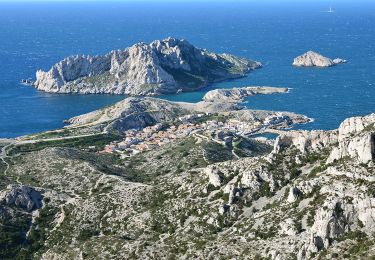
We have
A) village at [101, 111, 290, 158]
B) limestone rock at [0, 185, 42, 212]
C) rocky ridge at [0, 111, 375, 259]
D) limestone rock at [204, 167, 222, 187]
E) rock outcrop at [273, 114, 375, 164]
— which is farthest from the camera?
village at [101, 111, 290, 158]

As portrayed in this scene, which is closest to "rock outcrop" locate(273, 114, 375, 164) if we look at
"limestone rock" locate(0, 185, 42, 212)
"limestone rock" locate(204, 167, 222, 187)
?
"limestone rock" locate(204, 167, 222, 187)

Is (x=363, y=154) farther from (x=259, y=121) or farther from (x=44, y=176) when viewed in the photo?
(x=259, y=121)

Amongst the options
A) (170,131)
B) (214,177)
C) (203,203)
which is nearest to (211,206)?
(203,203)

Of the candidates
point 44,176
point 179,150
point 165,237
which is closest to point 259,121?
point 179,150

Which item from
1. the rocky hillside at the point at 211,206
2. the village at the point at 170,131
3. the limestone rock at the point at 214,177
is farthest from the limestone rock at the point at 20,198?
the village at the point at 170,131

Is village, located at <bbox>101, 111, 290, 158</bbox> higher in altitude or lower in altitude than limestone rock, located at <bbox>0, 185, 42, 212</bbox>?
lower

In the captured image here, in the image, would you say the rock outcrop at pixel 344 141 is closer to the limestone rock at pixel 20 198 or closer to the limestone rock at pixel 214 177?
the limestone rock at pixel 214 177

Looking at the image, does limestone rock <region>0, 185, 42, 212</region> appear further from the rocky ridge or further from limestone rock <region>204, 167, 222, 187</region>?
limestone rock <region>204, 167, 222, 187</region>
